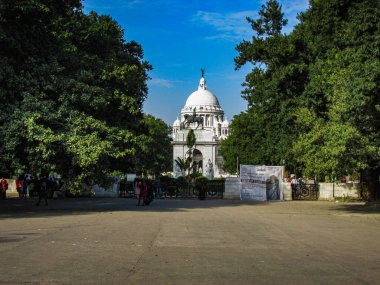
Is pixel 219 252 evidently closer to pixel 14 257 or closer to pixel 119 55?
pixel 14 257

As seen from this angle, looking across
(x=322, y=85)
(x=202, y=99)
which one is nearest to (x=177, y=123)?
(x=202, y=99)

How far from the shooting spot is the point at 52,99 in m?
25.9

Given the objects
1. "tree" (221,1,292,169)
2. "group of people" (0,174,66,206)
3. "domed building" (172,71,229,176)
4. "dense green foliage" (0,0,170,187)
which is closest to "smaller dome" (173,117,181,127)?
"domed building" (172,71,229,176)

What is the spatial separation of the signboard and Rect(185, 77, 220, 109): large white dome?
115149mm

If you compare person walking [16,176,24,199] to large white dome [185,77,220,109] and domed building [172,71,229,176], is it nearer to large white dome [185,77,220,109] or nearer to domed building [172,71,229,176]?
domed building [172,71,229,176]

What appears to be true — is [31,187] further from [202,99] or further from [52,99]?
[202,99]

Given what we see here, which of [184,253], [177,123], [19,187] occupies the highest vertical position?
[177,123]

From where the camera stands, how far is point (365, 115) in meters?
25.0

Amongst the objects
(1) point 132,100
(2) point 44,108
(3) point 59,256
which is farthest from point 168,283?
(1) point 132,100

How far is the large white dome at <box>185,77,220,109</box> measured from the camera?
155625 mm

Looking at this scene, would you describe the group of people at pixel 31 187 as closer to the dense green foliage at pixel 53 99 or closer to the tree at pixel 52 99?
the dense green foliage at pixel 53 99

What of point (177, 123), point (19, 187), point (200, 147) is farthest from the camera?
point (177, 123)

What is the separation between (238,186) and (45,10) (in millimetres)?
22071

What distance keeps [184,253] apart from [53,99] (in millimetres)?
16173
